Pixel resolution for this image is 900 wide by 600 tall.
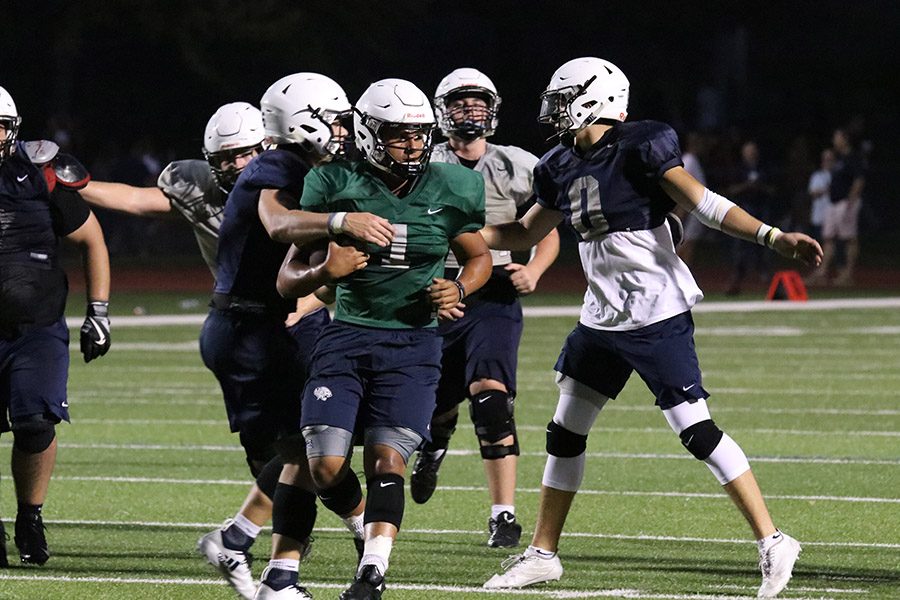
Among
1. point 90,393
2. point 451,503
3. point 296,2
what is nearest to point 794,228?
point 296,2

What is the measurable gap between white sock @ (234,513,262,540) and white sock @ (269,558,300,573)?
0.40m

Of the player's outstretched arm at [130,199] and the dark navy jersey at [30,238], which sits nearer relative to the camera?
the dark navy jersey at [30,238]

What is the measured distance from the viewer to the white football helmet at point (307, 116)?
6.17 m

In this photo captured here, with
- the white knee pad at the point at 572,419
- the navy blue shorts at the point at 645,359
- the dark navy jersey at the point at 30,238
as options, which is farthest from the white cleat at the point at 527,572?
the dark navy jersey at the point at 30,238

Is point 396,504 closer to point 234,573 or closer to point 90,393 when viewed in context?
point 234,573

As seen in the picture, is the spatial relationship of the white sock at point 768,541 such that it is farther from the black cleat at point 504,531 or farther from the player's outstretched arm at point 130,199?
the player's outstretched arm at point 130,199

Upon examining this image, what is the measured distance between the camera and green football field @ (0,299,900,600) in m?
6.50

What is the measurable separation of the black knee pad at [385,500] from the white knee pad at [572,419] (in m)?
0.92

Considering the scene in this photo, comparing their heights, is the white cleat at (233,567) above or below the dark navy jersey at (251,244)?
below

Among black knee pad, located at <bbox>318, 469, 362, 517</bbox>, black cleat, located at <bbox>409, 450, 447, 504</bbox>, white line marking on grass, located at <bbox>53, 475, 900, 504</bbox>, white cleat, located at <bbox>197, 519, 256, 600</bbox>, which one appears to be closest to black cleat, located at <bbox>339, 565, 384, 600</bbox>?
black knee pad, located at <bbox>318, 469, 362, 517</bbox>

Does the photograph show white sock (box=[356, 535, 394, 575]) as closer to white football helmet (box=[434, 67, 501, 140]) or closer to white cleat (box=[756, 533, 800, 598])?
white cleat (box=[756, 533, 800, 598])

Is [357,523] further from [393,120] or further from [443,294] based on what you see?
[393,120]

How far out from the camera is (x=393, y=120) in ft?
19.1

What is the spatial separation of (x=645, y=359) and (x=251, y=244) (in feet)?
4.50
